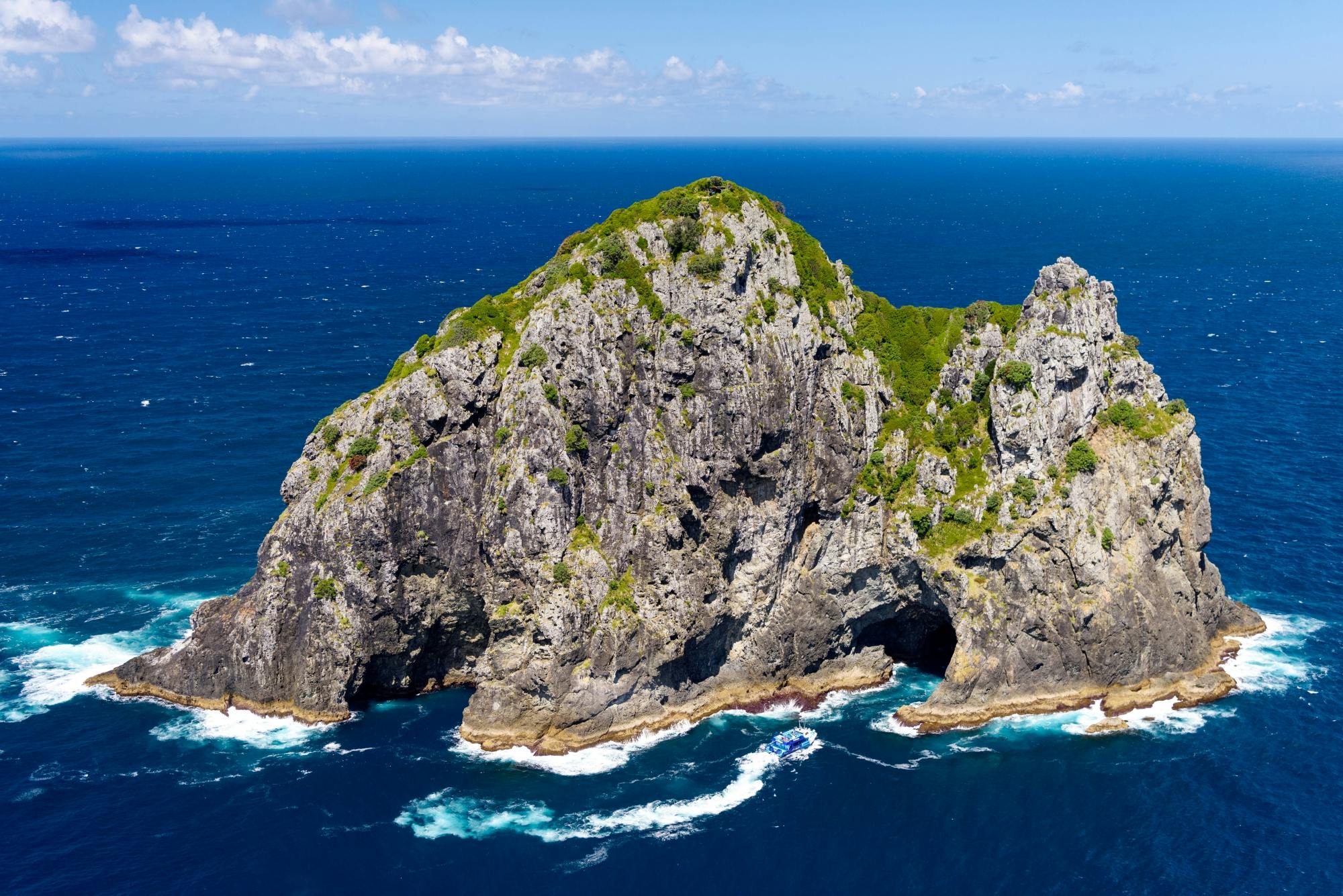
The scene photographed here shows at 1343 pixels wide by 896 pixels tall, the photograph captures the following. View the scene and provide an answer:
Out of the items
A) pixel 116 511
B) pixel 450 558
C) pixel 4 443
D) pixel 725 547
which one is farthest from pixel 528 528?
pixel 4 443

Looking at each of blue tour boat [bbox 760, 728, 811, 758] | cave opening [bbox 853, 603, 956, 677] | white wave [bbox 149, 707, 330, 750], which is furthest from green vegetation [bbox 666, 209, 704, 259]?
white wave [bbox 149, 707, 330, 750]

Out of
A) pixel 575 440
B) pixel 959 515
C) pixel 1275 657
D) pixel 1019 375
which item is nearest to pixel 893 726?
pixel 959 515

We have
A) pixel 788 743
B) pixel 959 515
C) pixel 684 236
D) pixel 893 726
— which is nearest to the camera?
pixel 788 743

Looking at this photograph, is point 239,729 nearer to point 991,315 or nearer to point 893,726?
point 893,726

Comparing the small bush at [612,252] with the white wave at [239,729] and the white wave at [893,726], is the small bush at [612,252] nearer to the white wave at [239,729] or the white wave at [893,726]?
the white wave at [893,726]

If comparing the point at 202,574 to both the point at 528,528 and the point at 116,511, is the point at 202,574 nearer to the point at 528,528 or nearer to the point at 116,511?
the point at 116,511

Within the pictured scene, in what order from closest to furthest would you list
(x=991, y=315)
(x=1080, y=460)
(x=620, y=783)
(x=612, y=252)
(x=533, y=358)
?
(x=620, y=783), (x=533, y=358), (x=612, y=252), (x=1080, y=460), (x=991, y=315)
